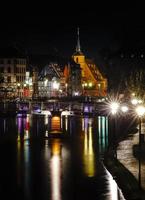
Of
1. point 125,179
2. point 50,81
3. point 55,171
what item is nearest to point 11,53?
point 50,81

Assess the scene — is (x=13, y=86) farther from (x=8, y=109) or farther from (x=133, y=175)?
(x=133, y=175)

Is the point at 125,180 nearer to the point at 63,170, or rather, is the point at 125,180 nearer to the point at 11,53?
the point at 63,170

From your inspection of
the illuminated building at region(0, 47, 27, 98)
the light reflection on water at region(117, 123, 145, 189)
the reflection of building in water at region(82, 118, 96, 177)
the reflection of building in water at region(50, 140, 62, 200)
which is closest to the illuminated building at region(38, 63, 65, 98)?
the illuminated building at region(0, 47, 27, 98)

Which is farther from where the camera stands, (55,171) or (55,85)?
(55,85)

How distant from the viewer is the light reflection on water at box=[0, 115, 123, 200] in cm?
2861

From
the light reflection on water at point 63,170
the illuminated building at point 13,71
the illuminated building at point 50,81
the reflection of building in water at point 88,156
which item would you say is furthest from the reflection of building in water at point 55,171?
the illuminated building at point 50,81

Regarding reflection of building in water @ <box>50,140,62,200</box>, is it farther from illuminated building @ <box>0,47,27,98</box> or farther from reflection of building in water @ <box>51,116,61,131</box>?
illuminated building @ <box>0,47,27,98</box>

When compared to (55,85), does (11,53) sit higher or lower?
higher

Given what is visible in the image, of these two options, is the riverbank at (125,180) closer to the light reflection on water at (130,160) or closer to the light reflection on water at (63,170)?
the light reflection on water at (130,160)

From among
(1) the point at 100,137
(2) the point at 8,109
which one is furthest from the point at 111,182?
(2) the point at 8,109

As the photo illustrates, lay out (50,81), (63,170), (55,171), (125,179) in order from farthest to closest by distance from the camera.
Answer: (50,81) → (63,170) → (55,171) → (125,179)

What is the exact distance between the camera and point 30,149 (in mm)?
50625

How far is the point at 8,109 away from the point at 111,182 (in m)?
95.2

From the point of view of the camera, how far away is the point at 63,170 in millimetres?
36469
